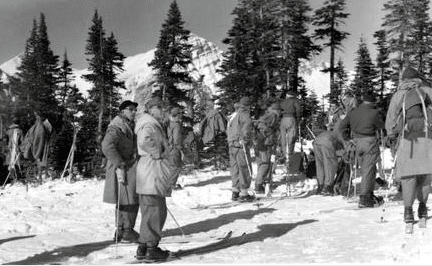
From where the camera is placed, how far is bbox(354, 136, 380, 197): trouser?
991 cm

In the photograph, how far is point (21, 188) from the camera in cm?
1745

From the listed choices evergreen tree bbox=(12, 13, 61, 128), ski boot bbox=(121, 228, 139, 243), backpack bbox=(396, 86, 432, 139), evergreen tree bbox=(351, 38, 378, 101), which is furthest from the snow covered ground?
evergreen tree bbox=(351, 38, 378, 101)

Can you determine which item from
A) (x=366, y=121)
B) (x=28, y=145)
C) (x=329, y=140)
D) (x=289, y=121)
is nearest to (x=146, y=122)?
(x=366, y=121)

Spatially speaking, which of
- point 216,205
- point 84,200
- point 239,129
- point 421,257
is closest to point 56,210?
point 84,200

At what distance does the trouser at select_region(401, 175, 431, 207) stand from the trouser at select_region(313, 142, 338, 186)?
475 centimetres

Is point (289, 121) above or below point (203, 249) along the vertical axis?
above

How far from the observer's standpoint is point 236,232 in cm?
862

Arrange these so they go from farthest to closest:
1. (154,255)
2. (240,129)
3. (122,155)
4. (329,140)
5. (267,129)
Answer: (267,129), (329,140), (240,129), (122,155), (154,255)

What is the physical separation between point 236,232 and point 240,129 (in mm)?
3827

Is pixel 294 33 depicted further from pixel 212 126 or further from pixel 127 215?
pixel 127 215

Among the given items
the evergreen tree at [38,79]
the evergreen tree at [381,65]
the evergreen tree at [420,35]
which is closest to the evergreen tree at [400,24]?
the evergreen tree at [420,35]

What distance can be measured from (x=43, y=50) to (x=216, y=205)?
43.4 meters

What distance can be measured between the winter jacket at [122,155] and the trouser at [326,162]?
229 inches

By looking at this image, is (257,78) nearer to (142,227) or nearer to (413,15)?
(413,15)
